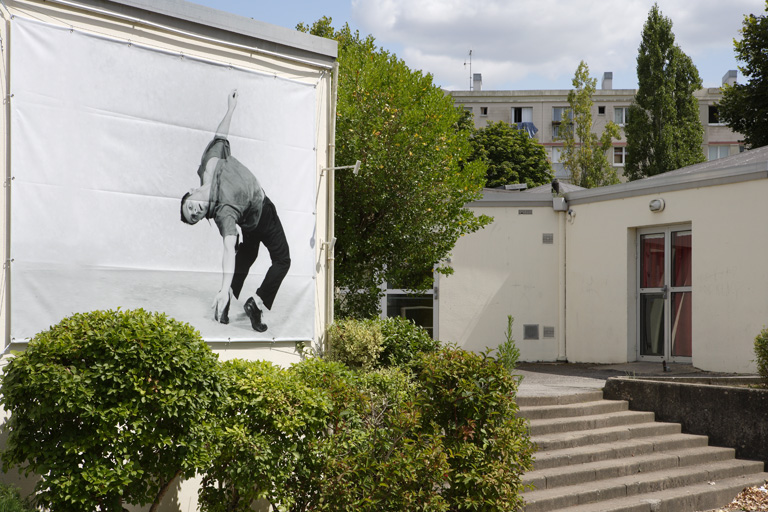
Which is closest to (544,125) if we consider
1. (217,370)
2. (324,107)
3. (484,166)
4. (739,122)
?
(739,122)

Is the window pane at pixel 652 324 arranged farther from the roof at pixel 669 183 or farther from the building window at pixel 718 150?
the building window at pixel 718 150

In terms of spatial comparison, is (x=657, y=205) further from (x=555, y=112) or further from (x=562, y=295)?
(x=555, y=112)

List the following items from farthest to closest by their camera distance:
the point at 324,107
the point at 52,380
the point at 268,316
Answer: the point at 324,107
the point at 268,316
the point at 52,380

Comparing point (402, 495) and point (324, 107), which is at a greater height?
point (324, 107)

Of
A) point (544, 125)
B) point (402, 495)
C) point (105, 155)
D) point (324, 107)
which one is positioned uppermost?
point (544, 125)

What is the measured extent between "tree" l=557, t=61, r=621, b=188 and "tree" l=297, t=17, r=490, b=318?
18.4 metres

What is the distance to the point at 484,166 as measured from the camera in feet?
48.3

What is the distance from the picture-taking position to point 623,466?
8492 millimetres

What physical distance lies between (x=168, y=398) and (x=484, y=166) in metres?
10.5

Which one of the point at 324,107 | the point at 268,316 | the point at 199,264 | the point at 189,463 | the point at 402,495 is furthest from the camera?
the point at 324,107

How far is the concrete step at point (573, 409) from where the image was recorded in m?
9.13

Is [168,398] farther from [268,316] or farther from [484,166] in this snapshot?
[484,166]

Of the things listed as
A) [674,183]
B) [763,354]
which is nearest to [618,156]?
[674,183]

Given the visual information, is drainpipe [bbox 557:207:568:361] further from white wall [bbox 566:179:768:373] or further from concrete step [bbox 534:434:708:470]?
concrete step [bbox 534:434:708:470]
